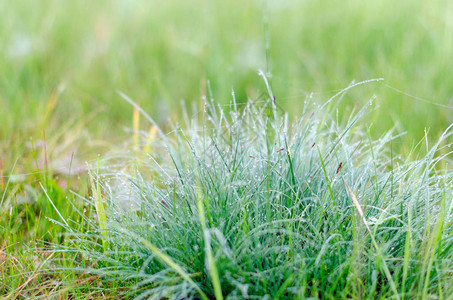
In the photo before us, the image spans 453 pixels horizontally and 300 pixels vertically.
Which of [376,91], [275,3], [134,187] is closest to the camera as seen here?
[134,187]

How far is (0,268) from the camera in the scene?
4.87 ft

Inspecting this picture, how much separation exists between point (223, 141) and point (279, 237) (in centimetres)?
65

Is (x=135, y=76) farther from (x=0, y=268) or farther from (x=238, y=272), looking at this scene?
(x=238, y=272)

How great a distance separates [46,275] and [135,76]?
1.96 m

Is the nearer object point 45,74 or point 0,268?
point 0,268

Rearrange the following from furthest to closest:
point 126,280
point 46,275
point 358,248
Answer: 1. point 46,275
2. point 126,280
3. point 358,248

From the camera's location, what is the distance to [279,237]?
138cm

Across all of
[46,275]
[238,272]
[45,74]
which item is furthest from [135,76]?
[238,272]

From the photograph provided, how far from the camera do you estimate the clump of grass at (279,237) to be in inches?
48.3

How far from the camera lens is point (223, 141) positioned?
77.1 inches

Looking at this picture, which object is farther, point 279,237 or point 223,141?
point 223,141

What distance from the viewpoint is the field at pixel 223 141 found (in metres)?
1.30

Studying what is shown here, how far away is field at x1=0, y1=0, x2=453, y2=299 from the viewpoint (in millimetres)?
1296

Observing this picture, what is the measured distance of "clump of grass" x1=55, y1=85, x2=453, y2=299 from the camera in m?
1.23
